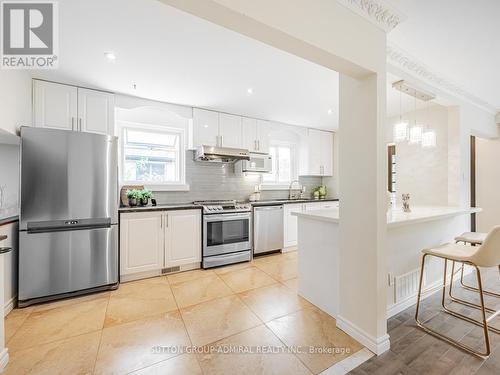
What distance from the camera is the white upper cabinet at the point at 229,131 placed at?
3.75m

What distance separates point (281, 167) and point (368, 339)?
3596 mm

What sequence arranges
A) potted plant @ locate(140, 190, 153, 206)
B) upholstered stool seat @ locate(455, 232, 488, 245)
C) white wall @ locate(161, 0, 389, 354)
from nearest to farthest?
1. white wall @ locate(161, 0, 389, 354)
2. upholstered stool seat @ locate(455, 232, 488, 245)
3. potted plant @ locate(140, 190, 153, 206)

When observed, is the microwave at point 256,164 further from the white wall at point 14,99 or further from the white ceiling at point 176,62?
the white wall at point 14,99

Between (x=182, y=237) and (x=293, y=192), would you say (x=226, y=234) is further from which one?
(x=293, y=192)

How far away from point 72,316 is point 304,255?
2314 millimetres

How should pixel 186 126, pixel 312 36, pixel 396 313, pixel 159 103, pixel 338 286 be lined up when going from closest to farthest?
pixel 312 36
pixel 338 286
pixel 396 313
pixel 159 103
pixel 186 126

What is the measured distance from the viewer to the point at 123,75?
8.23 feet

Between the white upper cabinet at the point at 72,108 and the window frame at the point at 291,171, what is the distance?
2833mm

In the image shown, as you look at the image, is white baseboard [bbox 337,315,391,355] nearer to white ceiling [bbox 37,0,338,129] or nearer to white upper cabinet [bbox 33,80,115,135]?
white ceiling [bbox 37,0,338,129]

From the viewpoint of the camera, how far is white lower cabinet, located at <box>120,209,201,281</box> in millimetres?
2754

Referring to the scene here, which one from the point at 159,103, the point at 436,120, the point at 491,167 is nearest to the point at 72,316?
the point at 159,103

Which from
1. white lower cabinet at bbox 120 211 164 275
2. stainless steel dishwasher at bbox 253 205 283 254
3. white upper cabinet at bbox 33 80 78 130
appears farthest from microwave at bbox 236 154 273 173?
white upper cabinet at bbox 33 80 78 130

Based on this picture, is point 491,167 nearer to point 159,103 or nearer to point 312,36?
point 312,36

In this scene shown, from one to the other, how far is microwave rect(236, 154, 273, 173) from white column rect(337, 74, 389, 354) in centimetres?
230
